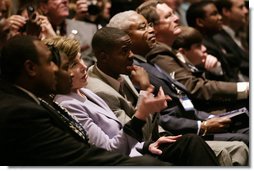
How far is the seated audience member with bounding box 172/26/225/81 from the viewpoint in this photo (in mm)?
4203

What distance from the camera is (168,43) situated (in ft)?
12.9

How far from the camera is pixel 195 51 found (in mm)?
4242

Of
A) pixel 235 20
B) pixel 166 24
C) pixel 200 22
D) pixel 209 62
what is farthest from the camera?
pixel 235 20

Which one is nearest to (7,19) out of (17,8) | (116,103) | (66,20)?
(17,8)

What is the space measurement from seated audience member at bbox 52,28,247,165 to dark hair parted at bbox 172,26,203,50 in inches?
48.2

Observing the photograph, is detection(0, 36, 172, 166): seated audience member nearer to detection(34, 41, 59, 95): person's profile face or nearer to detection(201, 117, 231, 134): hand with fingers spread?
detection(34, 41, 59, 95): person's profile face

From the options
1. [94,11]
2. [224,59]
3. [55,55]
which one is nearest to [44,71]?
[55,55]

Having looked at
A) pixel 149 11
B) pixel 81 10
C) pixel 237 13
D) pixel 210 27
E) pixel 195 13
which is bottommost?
pixel 237 13

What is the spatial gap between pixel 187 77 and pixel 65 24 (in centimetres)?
90

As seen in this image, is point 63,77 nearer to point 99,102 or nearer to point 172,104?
point 99,102

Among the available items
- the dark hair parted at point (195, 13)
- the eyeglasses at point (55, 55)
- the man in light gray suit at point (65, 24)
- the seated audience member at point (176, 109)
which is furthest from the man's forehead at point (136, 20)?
the dark hair parted at point (195, 13)

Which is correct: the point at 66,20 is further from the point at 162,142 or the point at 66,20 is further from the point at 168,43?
the point at 162,142

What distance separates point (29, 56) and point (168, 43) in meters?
1.58

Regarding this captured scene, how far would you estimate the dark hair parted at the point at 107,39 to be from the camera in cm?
317
